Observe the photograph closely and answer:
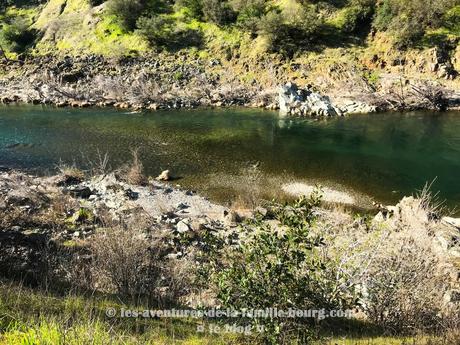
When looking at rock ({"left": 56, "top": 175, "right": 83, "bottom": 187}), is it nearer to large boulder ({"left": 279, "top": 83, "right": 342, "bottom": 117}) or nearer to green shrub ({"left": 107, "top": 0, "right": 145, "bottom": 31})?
large boulder ({"left": 279, "top": 83, "right": 342, "bottom": 117})

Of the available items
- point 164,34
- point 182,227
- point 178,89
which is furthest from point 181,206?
point 164,34

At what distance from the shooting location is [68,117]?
3897 centimetres

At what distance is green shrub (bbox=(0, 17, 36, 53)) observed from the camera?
6144 cm

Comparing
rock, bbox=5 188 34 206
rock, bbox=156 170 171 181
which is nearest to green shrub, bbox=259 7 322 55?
rock, bbox=156 170 171 181

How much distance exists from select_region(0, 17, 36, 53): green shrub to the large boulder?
162ft

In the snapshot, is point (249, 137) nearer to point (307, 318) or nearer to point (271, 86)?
point (271, 86)

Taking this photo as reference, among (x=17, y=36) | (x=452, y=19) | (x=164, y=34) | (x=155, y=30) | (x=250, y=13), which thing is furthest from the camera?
(x=17, y=36)

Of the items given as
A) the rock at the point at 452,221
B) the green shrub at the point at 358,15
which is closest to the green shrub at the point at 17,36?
the green shrub at the point at 358,15

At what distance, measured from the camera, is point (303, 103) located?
39.9 meters

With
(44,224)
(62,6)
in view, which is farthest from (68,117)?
(62,6)

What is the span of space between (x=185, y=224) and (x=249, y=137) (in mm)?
17256

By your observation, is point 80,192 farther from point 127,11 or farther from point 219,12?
point 127,11

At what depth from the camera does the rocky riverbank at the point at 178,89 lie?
39469 mm

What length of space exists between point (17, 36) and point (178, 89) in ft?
123
